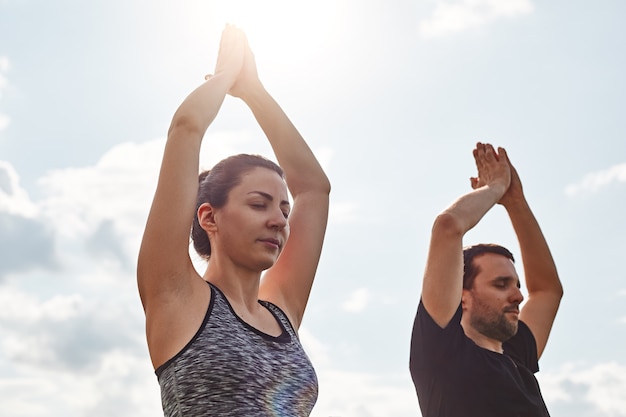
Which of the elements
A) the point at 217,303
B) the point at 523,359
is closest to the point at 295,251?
the point at 217,303

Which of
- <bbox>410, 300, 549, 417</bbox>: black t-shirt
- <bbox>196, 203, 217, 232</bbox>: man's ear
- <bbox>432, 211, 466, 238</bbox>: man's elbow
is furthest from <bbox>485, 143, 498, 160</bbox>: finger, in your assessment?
<bbox>196, 203, 217, 232</bbox>: man's ear

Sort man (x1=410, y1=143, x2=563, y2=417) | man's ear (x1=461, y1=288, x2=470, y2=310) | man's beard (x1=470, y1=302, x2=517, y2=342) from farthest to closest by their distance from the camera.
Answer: man's ear (x1=461, y1=288, x2=470, y2=310)
man's beard (x1=470, y1=302, x2=517, y2=342)
man (x1=410, y1=143, x2=563, y2=417)

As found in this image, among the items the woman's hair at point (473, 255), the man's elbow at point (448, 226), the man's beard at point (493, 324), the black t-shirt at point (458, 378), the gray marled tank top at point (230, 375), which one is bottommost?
the gray marled tank top at point (230, 375)

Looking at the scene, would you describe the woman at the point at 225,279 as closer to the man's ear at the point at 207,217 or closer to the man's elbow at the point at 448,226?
the man's ear at the point at 207,217

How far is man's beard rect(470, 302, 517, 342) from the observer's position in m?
5.62

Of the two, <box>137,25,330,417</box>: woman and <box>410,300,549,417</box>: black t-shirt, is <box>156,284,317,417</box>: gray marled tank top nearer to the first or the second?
<box>137,25,330,417</box>: woman

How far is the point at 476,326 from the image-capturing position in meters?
5.65

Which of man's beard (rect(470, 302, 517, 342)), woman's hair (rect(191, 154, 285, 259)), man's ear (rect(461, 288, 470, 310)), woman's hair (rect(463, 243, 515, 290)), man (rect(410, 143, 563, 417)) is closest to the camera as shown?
woman's hair (rect(191, 154, 285, 259))

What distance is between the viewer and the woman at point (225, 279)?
3303 millimetres

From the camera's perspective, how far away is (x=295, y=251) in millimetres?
4359

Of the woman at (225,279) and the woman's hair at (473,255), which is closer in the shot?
the woman at (225,279)

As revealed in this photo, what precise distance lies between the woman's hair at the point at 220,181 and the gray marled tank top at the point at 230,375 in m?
0.45

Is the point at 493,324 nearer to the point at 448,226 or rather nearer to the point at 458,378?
the point at 458,378

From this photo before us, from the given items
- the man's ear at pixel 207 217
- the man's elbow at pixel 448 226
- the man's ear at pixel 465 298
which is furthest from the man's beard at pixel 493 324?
the man's ear at pixel 207 217
